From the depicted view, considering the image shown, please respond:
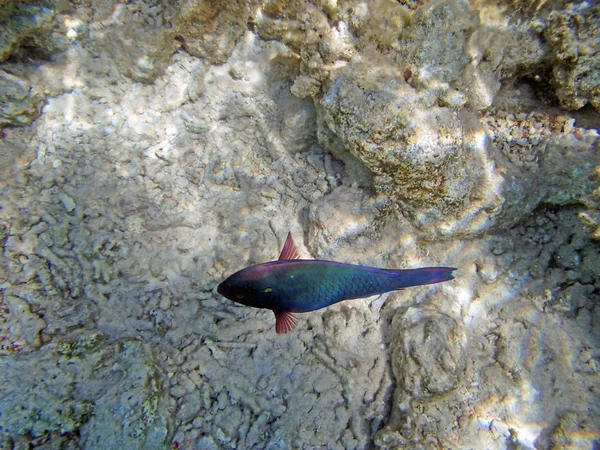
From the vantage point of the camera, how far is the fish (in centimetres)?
190

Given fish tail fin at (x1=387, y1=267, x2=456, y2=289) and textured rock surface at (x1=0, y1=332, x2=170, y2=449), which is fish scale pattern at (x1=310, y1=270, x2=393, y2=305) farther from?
textured rock surface at (x1=0, y1=332, x2=170, y2=449)

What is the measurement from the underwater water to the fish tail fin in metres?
0.87

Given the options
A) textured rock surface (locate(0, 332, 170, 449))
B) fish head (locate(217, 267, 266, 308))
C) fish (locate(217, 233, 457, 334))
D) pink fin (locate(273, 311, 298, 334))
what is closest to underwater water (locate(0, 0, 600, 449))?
textured rock surface (locate(0, 332, 170, 449))

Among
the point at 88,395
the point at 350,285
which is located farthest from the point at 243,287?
the point at 88,395

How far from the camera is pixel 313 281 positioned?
1971 millimetres

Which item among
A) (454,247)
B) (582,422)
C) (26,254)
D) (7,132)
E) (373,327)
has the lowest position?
(26,254)

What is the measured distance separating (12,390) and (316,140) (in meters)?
3.12

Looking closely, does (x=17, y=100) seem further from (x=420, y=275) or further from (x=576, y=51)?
(x=576, y=51)

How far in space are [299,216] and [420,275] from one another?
165cm

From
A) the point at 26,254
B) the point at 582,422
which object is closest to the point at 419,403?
the point at 582,422

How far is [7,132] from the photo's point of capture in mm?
3141

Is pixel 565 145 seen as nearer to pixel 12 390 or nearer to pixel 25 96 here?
pixel 12 390

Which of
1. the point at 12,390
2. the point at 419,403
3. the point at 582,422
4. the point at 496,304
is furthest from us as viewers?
the point at 496,304

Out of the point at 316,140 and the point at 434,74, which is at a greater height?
the point at 434,74
